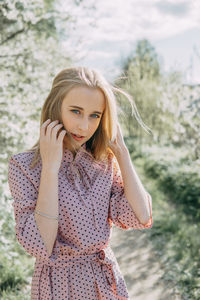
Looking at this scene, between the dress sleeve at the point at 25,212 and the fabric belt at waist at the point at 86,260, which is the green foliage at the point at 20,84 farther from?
the dress sleeve at the point at 25,212

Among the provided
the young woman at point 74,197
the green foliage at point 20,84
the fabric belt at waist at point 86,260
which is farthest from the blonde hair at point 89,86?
the green foliage at point 20,84

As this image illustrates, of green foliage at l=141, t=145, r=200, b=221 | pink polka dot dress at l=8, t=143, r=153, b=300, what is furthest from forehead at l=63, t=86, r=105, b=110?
green foliage at l=141, t=145, r=200, b=221

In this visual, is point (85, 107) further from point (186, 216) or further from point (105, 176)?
point (186, 216)

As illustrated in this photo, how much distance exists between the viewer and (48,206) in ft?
4.48

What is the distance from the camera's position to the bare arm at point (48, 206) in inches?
53.5

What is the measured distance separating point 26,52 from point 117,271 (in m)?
5.36

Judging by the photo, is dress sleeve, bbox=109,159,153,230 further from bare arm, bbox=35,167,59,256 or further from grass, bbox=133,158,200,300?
grass, bbox=133,158,200,300

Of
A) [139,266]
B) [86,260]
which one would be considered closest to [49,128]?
[86,260]

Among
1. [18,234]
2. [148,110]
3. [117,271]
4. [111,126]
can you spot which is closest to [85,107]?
[111,126]

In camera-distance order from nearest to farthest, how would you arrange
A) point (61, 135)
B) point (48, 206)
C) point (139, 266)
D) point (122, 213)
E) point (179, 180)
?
point (48, 206)
point (61, 135)
point (122, 213)
point (139, 266)
point (179, 180)

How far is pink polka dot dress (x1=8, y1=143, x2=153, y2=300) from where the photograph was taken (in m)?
1.46

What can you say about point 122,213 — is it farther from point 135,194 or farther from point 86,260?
point 86,260

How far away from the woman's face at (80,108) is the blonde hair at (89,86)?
25 mm

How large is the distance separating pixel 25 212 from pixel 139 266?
11.6ft
